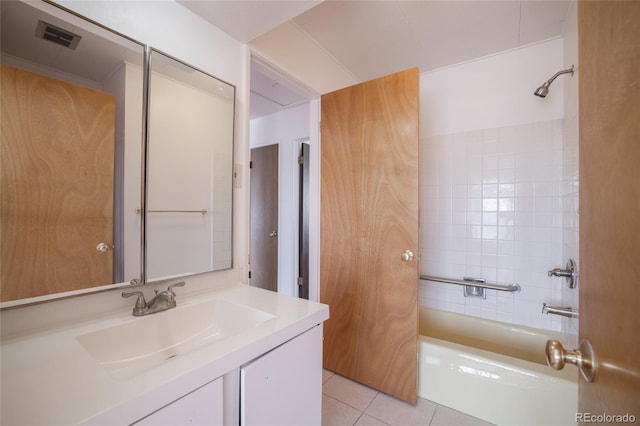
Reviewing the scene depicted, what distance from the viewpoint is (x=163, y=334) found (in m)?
0.94

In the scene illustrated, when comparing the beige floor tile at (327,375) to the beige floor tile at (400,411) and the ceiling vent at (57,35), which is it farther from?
the ceiling vent at (57,35)

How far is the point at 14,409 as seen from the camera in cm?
49

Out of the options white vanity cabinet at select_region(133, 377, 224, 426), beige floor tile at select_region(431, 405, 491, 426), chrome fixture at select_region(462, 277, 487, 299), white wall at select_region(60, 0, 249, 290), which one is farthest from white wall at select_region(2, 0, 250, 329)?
chrome fixture at select_region(462, 277, 487, 299)

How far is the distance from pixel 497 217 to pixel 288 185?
6.61 ft

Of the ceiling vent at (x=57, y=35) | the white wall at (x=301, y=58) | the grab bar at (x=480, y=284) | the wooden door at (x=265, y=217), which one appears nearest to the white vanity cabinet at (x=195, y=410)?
the ceiling vent at (x=57, y=35)

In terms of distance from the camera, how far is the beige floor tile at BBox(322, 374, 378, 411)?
1.61 m

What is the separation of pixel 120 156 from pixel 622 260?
1.38 metres

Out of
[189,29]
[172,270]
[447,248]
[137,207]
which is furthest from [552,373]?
[189,29]

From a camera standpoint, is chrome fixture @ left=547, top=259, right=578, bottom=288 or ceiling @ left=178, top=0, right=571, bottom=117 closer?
ceiling @ left=178, top=0, right=571, bottom=117

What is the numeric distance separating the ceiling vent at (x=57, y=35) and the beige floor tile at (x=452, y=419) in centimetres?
240

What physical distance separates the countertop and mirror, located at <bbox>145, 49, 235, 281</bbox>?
0.33m

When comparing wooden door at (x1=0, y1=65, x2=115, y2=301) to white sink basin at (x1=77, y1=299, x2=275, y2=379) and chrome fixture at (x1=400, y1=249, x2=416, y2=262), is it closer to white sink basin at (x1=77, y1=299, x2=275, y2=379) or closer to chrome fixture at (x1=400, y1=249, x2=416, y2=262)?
white sink basin at (x1=77, y1=299, x2=275, y2=379)

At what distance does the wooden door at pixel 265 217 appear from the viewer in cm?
305

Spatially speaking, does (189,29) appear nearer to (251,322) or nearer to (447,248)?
(251,322)
